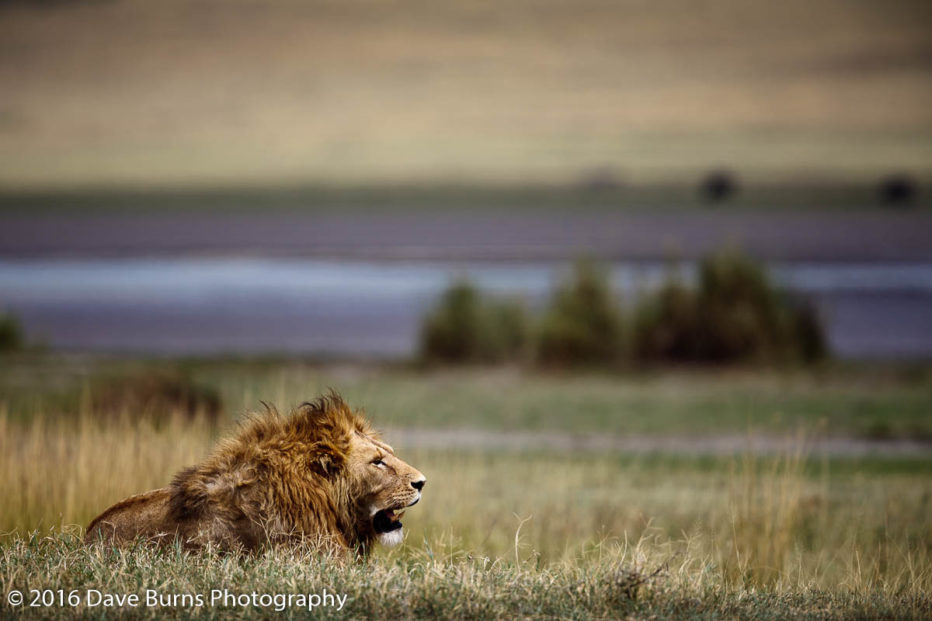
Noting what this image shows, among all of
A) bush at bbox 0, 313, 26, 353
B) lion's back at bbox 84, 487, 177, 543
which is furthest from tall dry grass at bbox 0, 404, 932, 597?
bush at bbox 0, 313, 26, 353

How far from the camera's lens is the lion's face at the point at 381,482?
626 cm

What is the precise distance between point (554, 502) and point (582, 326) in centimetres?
1506

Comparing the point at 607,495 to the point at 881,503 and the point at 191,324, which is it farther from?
the point at 191,324

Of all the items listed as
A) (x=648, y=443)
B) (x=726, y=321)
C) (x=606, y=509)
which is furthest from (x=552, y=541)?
(x=726, y=321)

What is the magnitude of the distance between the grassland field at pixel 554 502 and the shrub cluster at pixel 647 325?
84 centimetres

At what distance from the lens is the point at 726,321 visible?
27.0 metres

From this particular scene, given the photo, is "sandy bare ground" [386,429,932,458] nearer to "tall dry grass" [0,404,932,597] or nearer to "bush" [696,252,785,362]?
"tall dry grass" [0,404,932,597]

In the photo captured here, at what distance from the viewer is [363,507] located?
638cm

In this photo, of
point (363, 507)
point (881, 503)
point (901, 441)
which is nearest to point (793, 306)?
point (901, 441)

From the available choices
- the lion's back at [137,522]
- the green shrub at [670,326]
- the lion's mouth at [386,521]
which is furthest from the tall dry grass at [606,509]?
the green shrub at [670,326]

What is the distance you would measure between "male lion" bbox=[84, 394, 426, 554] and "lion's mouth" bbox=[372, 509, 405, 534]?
11mm

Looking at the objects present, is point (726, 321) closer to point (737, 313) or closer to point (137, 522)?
point (737, 313)

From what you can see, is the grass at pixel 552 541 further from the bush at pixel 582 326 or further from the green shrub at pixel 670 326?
the green shrub at pixel 670 326

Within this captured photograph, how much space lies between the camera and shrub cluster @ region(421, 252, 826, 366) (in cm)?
2698
